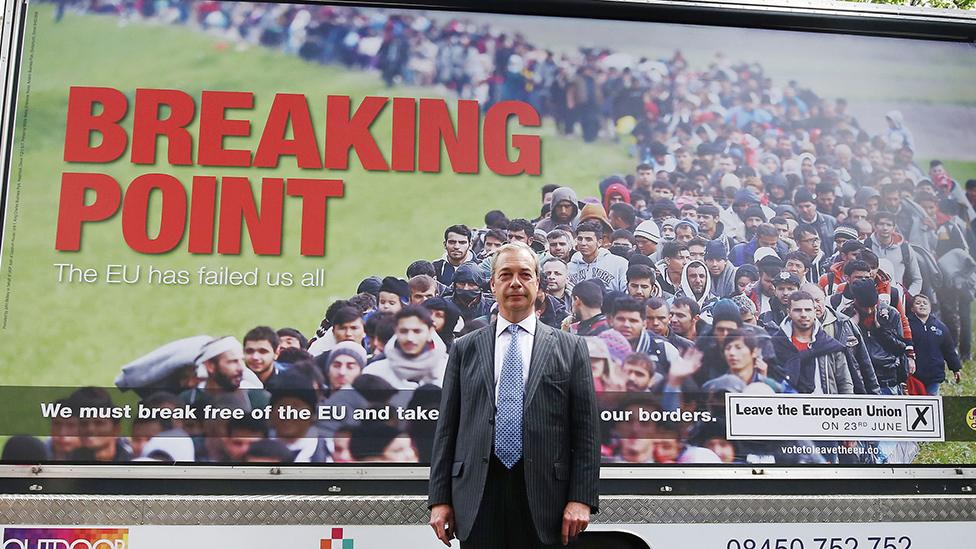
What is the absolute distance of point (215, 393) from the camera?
3881mm

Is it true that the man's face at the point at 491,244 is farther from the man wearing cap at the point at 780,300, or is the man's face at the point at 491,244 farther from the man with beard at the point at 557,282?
the man wearing cap at the point at 780,300

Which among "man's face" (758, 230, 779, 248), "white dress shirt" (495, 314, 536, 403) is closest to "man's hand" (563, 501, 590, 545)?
"white dress shirt" (495, 314, 536, 403)

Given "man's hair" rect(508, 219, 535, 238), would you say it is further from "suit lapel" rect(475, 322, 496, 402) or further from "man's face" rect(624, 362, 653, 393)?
"suit lapel" rect(475, 322, 496, 402)

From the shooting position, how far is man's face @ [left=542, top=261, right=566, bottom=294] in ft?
13.3

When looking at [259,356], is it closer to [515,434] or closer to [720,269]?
[515,434]

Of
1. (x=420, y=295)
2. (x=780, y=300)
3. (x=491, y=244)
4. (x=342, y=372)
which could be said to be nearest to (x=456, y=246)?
(x=491, y=244)

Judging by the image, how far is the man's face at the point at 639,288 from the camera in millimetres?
4098

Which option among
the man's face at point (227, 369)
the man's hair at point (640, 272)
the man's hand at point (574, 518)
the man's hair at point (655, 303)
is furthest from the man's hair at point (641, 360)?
the man's face at point (227, 369)

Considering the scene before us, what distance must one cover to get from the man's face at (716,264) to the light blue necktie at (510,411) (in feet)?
A: 4.96

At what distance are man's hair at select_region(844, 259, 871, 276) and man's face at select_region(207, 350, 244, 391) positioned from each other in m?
2.97

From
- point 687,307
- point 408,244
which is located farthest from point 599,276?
A: point 408,244

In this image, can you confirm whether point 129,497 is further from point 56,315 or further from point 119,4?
point 119,4

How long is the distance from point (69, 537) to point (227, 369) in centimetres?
100

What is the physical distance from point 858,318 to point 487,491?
2295mm
